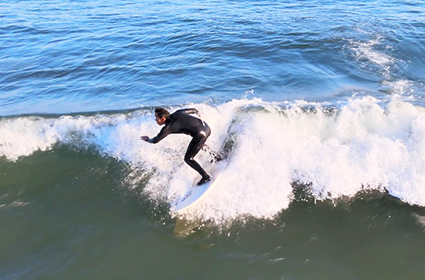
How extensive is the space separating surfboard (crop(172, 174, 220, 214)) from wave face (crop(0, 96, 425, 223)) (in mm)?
148

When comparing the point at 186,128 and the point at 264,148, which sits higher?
the point at 186,128

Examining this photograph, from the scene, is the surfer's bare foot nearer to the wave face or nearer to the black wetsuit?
the black wetsuit

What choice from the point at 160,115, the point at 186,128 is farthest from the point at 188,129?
the point at 160,115

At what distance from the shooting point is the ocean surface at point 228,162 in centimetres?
625

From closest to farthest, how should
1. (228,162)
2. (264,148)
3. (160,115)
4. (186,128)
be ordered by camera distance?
1. (160,115)
2. (186,128)
3. (228,162)
4. (264,148)

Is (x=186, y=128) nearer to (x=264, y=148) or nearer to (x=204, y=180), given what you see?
(x=204, y=180)

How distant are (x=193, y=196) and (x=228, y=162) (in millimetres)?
1351

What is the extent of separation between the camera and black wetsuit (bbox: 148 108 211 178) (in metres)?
7.24

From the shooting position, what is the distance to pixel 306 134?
8.98 m

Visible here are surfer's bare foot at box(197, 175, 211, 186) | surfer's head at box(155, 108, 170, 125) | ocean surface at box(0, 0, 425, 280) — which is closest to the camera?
ocean surface at box(0, 0, 425, 280)

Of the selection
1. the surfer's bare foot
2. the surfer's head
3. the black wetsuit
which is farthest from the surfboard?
the surfer's head

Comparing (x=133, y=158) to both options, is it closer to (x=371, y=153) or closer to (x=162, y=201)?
(x=162, y=201)

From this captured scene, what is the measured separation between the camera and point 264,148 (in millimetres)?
8523

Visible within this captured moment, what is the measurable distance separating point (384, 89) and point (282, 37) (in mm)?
6460
